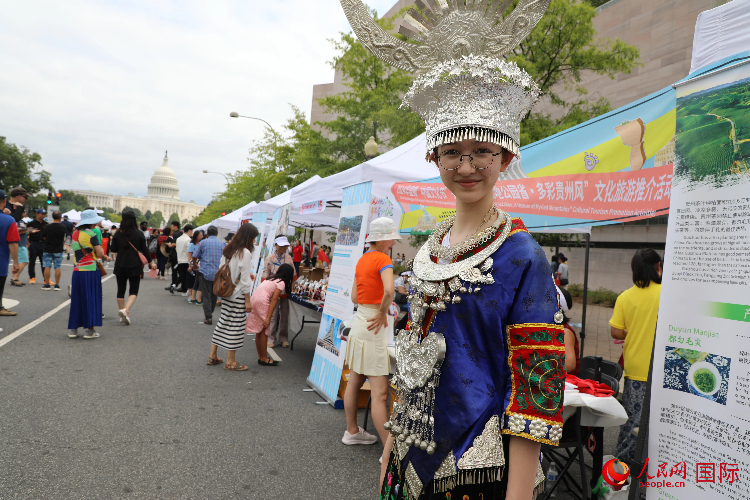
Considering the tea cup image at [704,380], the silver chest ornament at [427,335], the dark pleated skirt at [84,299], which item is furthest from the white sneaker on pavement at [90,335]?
the tea cup image at [704,380]

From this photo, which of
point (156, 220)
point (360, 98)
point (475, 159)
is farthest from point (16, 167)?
point (156, 220)

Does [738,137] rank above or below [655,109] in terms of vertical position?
below

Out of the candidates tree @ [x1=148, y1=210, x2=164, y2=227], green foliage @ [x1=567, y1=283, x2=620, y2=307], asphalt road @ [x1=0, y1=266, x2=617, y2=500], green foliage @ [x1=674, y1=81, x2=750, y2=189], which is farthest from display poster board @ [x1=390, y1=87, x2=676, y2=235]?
tree @ [x1=148, y1=210, x2=164, y2=227]

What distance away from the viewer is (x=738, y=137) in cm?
202

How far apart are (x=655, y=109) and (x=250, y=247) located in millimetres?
5393

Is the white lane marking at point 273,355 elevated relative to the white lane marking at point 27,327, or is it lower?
lower

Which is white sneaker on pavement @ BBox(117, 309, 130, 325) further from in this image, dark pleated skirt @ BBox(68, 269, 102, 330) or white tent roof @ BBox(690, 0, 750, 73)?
white tent roof @ BBox(690, 0, 750, 73)

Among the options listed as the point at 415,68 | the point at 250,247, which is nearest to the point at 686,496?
the point at 415,68

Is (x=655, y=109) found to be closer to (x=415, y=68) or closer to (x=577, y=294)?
(x=415, y=68)

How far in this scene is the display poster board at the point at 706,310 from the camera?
1949 millimetres

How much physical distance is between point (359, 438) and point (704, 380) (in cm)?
320

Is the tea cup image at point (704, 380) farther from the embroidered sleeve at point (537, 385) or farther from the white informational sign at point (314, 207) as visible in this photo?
the white informational sign at point (314, 207)

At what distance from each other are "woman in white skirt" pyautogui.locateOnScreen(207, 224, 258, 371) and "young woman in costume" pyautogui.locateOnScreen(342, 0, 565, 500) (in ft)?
18.4

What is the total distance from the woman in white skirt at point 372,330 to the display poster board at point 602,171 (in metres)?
1.22
